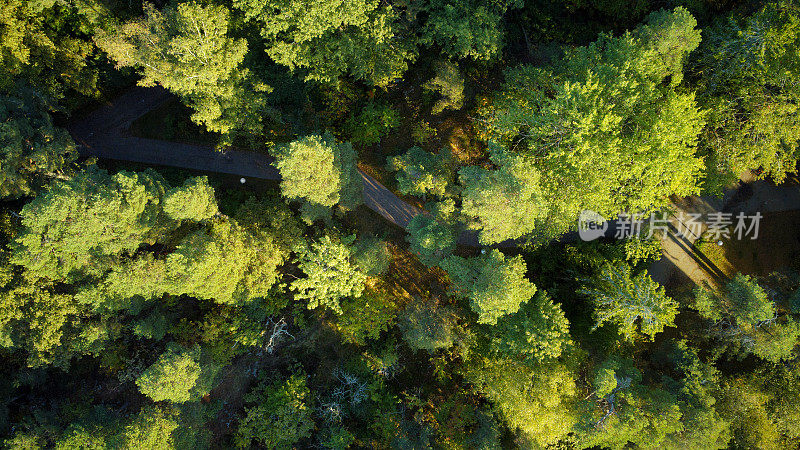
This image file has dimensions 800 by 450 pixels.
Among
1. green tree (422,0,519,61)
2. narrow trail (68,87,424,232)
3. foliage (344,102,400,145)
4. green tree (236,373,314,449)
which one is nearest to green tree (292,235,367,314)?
green tree (236,373,314,449)

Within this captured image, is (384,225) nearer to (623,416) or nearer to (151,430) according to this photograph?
(151,430)

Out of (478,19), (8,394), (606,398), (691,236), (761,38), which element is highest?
(761,38)

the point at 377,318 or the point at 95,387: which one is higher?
the point at 377,318

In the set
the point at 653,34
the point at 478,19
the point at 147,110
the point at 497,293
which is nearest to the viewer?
the point at 497,293

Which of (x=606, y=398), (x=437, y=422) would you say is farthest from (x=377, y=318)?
(x=606, y=398)

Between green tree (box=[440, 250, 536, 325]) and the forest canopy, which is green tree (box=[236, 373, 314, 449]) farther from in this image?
green tree (box=[440, 250, 536, 325])

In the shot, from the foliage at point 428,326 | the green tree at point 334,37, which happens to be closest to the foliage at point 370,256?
the foliage at point 428,326

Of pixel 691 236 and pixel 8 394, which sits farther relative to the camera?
pixel 691 236

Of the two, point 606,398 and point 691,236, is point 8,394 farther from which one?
point 691,236
